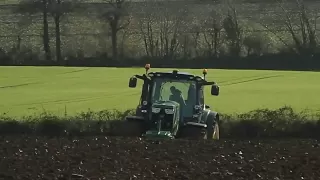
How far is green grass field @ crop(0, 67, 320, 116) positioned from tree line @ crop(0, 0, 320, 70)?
5708 mm

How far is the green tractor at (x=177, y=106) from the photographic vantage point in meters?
13.0

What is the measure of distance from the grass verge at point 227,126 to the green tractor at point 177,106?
11.2ft

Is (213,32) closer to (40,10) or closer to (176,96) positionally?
(40,10)

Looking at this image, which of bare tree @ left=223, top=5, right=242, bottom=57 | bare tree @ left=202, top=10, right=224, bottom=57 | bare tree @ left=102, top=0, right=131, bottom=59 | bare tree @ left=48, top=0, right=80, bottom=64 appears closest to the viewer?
bare tree @ left=223, top=5, right=242, bottom=57

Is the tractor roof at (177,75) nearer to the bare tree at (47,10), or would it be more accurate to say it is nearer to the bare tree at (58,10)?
the bare tree at (58,10)

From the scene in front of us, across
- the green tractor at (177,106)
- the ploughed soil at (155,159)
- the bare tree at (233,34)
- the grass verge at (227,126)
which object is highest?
the bare tree at (233,34)

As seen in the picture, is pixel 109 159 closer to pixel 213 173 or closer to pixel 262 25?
pixel 213 173

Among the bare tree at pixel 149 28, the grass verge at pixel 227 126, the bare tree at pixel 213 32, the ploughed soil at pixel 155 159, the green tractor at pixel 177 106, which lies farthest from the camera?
the bare tree at pixel 149 28

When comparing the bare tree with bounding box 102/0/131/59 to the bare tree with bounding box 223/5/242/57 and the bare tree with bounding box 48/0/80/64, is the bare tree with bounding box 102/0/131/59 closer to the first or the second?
the bare tree with bounding box 48/0/80/64

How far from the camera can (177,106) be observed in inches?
507

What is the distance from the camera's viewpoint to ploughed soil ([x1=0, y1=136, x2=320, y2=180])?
8.83 m

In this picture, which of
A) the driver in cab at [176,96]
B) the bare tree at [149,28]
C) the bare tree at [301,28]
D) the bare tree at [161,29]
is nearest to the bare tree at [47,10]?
the bare tree at [149,28]

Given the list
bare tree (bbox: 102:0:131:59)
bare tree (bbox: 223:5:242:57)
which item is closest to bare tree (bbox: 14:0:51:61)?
bare tree (bbox: 102:0:131:59)

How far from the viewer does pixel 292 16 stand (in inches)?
1785
